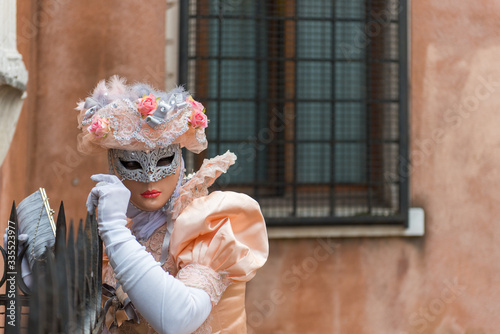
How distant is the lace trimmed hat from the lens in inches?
82.5

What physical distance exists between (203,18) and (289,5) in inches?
24.5

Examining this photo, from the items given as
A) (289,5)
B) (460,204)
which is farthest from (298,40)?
(460,204)

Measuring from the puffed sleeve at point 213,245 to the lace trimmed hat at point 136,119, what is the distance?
222 millimetres

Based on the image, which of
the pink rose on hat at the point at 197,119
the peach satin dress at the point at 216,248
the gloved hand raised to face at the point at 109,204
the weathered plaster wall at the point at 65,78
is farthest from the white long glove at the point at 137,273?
the weathered plaster wall at the point at 65,78

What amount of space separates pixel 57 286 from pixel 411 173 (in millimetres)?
3724

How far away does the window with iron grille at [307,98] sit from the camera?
4.79 m

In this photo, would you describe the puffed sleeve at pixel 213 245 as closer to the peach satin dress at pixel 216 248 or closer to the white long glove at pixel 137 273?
the peach satin dress at pixel 216 248

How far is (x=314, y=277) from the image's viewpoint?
4711 millimetres

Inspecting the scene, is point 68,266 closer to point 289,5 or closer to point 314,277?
point 314,277

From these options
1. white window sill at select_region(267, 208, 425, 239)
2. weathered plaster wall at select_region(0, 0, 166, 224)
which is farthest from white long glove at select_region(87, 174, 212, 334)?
white window sill at select_region(267, 208, 425, 239)

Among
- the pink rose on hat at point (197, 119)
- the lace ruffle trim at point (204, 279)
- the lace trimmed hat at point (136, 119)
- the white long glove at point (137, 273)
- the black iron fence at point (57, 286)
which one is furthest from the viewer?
the pink rose on hat at point (197, 119)

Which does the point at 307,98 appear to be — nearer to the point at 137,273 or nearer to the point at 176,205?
the point at 176,205

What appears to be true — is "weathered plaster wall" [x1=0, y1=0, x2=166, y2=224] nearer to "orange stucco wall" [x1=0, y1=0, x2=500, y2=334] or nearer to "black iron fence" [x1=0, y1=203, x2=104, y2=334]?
"orange stucco wall" [x1=0, y1=0, x2=500, y2=334]

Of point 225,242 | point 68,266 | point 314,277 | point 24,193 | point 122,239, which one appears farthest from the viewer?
point 314,277
